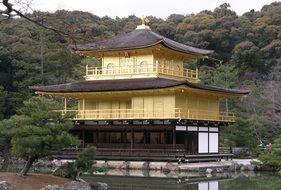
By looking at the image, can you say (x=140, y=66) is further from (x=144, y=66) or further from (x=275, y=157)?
(x=275, y=157)

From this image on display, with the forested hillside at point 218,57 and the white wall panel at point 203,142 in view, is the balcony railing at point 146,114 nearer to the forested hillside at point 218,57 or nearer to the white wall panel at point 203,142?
the white wall panel at point 203,142

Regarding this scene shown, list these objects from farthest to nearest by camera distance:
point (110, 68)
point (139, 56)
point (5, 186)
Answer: point (110, 68), point (139, 56), point (5, 186)

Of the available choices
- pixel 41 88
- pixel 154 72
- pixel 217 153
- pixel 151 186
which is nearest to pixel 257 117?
pixel 217 153

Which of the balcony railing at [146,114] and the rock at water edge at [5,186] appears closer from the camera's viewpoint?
the rock at water edge at [5,186]

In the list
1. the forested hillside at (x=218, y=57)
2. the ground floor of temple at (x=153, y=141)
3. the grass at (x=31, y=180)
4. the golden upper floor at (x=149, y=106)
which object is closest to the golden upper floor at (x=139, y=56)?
the golden upper floor at (x=149, y=106)

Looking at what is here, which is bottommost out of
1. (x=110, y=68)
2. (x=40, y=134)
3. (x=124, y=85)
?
(x=40, y=134)

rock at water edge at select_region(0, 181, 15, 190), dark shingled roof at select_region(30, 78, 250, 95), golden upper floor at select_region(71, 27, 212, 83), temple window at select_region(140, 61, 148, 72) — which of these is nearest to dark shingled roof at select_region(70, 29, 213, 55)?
golden upper floor at select_region(71, 27, 212, 83)

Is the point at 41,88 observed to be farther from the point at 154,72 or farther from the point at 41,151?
the point at 41,151

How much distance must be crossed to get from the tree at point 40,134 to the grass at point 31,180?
49cm

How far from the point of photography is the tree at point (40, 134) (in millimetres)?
18953

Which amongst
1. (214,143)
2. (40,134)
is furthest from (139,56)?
(40,134)

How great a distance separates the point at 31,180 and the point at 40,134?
5.84 ft

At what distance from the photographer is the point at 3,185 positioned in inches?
641

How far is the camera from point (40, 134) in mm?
19125
